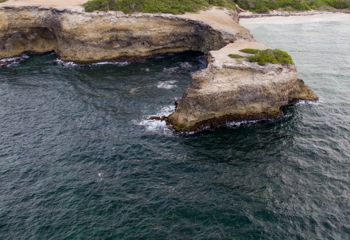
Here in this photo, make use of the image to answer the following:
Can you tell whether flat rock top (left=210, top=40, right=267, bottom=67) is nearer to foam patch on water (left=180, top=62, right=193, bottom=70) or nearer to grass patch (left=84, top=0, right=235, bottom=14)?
foam patch on water (left=180, top=62, right=193, bottom=70)

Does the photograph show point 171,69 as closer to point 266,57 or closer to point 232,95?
point 266,57

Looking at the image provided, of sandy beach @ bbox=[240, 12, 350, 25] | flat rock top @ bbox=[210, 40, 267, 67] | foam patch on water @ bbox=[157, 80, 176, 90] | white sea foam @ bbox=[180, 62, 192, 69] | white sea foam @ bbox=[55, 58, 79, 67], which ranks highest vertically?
flat rock top @ bbox=[210, 40, 267, 67]

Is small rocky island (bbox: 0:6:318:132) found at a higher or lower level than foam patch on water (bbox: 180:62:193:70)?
higher

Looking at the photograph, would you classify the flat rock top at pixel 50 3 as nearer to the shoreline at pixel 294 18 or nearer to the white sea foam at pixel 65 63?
the white sea foam at pixel 65 63

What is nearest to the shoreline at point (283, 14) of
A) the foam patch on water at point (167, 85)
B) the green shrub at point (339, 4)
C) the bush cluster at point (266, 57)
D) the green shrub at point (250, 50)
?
→ the green shrub at point (339, 4)

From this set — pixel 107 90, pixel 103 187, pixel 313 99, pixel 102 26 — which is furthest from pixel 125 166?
pixel 102 26

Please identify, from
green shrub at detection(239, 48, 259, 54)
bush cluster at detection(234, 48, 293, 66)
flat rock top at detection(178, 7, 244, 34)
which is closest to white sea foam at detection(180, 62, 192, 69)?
flat rock top at detection(178, 7, 244, 34)

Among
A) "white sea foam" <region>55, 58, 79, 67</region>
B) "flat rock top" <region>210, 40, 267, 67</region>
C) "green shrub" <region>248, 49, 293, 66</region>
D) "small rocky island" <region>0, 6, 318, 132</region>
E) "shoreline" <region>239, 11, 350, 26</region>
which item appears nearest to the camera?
"small rocky island" <region>0, 6, 318, 132</region>
